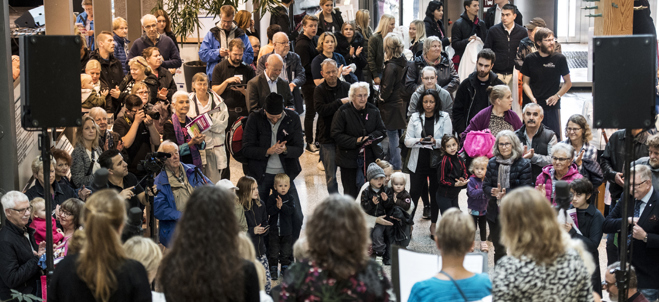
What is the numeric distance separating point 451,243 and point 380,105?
17.6 feet

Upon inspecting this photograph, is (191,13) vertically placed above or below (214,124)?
above

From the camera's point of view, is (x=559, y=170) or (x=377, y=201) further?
(x=377, y=201)

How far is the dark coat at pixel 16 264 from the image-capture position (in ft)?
15.7

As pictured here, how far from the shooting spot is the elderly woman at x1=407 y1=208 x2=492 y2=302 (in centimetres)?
328

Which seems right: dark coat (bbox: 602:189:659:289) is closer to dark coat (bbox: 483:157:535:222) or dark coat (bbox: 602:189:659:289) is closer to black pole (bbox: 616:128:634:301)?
dark coat (bbox: 483:157:535:222)

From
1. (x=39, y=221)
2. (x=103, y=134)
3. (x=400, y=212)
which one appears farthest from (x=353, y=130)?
(x=39, y=221)

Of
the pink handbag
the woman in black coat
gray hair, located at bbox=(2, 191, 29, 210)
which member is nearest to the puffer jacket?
the pink handbag

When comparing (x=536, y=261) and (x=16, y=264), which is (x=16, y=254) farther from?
(x=536, y=261)

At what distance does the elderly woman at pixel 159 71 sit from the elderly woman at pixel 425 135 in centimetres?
274

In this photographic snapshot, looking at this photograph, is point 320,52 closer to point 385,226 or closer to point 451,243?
point 385,226

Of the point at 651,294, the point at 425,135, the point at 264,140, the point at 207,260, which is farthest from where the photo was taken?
the point at 425,135

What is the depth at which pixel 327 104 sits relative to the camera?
7.73 metres

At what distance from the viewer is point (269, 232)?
641 centimetres

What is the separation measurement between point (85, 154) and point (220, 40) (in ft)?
10.6
